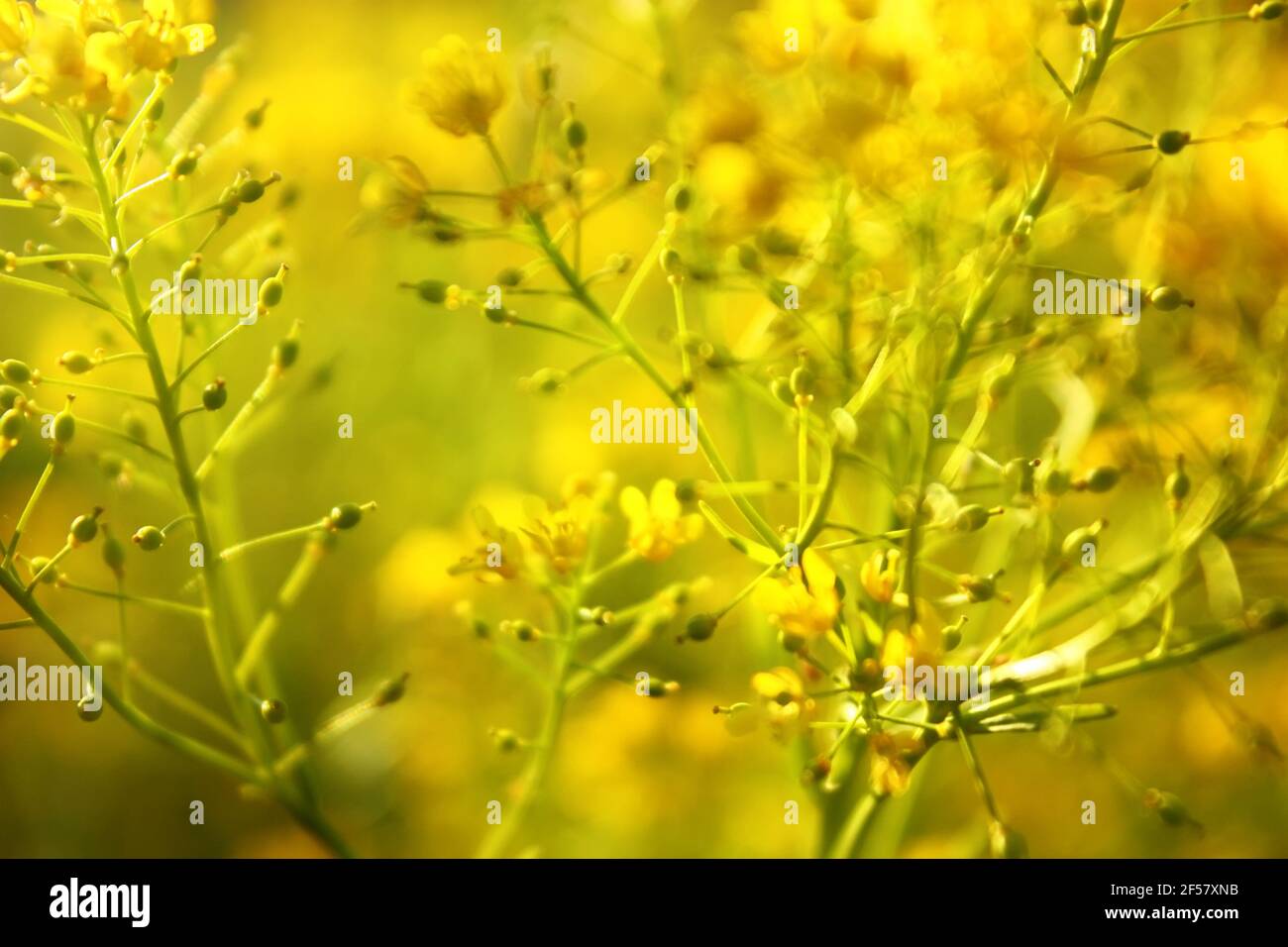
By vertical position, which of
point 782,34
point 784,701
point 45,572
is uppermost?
point 782,34

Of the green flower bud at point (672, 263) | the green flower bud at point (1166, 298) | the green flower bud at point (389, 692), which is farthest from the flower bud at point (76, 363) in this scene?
the green flower bud at point (1166, 298)

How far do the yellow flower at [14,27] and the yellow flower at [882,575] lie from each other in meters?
0.78

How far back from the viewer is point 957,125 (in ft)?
3.38

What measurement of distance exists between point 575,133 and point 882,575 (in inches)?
17.3

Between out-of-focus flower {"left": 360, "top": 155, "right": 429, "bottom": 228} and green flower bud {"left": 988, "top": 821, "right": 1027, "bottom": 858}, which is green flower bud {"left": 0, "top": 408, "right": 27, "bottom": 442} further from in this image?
green flower bud {"left": 988, "top": 821, "right": 1027, "bottom": 858}

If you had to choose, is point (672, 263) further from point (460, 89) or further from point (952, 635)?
point (952, 635)

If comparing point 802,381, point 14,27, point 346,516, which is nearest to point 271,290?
point 346,516

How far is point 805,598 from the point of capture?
34.8 inches

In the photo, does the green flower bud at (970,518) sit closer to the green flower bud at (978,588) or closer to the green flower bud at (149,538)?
the green flower bud at (978,588)

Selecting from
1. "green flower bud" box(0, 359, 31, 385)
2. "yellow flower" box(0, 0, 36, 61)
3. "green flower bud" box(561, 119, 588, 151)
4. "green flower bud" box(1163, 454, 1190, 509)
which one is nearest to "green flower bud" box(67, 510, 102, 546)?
"green flower bud" box(0, 359, 31, 385)

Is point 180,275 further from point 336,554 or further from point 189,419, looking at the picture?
point 336,554
